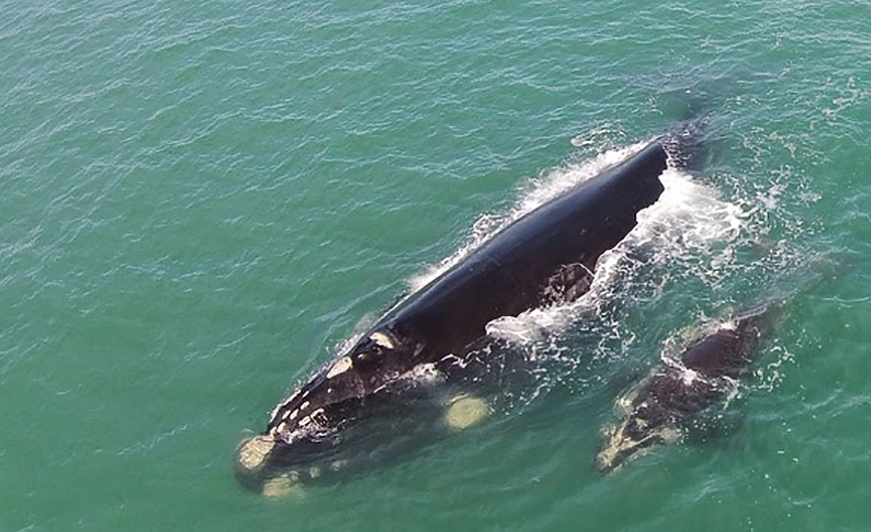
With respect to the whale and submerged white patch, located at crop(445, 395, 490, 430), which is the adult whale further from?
the whale

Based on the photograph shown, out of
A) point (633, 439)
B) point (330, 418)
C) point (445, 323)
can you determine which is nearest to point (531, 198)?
point (445, 323)

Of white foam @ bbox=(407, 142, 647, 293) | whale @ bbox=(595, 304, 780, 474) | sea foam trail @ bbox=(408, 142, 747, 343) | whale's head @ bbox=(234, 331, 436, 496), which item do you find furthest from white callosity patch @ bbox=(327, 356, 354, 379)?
whale @ bbox=(595, 304, 780, 474)

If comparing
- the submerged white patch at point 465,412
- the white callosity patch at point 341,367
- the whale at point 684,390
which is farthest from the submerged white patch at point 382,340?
the whale at point 684,390

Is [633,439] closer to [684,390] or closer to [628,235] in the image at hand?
[684,390]

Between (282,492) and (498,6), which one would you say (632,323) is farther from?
(498,6)

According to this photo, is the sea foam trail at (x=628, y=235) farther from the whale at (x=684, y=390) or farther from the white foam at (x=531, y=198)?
the whale at (x=684, y=390)

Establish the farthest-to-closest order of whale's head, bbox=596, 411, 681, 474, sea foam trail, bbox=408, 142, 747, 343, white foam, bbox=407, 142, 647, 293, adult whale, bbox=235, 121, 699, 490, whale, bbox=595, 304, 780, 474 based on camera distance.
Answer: white foam, bbox=407, 142, 647, 293
sea foam trail, bbox=408, 142, 747, 343
adult whale, bbox=235, 121, 699, 490
whale, bbox=595, 304, 780, 474
whale's head, bbox=596, 411, 681, 474
